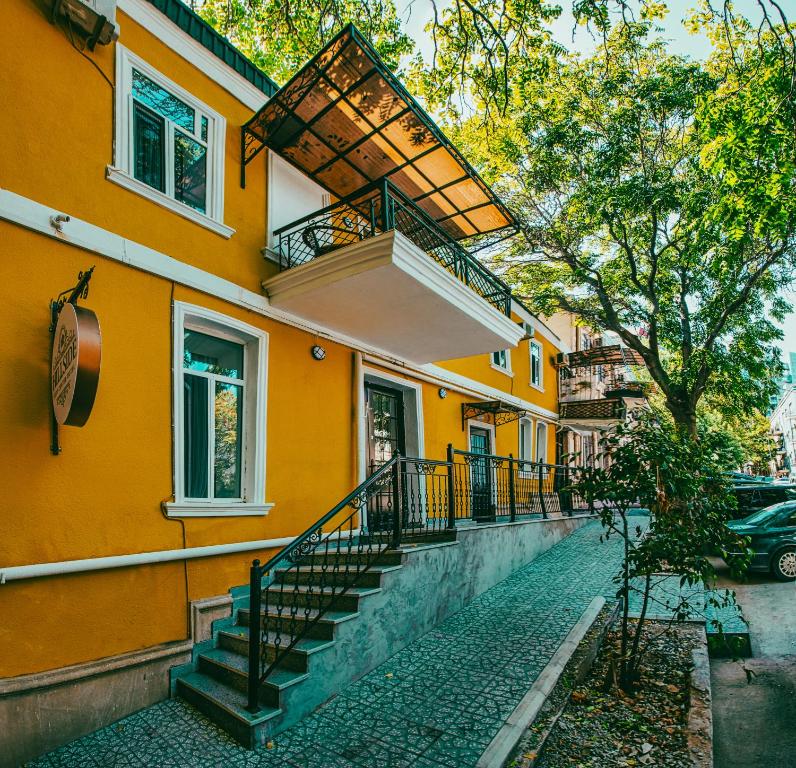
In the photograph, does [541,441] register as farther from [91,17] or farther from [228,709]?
[91,17]

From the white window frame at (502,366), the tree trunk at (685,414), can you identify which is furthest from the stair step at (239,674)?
the tree trunk at (685,414)

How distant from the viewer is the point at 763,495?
11125mm

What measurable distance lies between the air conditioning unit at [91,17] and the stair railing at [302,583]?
5.22 meters

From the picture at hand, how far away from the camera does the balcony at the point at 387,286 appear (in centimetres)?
592

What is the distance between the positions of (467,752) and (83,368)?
3.98m

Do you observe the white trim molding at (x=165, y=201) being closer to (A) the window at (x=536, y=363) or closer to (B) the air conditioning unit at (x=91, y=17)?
(B) the air conditioning unit at (x=91, y=17)

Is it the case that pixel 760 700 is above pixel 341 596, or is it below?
below

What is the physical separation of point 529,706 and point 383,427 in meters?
5.49

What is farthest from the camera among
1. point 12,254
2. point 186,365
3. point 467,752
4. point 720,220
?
point 720,220

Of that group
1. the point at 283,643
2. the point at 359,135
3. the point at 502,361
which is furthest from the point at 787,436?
the point at 283,643

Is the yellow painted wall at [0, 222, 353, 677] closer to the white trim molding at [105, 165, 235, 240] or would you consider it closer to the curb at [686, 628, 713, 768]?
the white trim molding at [105, 165, 235, 240]

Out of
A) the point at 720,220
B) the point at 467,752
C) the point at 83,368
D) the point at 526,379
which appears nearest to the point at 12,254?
the point at 83,368

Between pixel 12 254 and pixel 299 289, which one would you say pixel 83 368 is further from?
pixel 299 289

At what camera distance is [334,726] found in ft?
13.1
